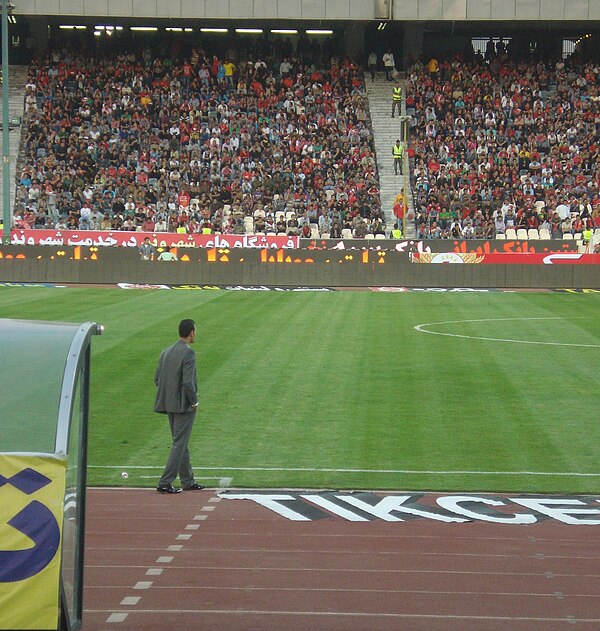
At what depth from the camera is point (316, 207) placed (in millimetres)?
54219

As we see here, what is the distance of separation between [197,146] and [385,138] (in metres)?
9.66

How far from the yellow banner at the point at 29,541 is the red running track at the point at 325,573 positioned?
74.8 inches

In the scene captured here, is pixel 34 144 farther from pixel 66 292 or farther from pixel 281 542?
pixel 281 542

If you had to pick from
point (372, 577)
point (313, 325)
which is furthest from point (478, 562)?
point (313, 325)

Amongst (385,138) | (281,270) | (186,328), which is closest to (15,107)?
(385,138)

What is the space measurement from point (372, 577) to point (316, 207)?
45580 mm

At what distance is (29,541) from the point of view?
5914mm

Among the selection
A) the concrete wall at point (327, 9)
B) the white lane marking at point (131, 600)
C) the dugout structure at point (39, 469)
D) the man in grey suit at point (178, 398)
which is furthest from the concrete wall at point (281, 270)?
the dugout structure at point (39, 469)

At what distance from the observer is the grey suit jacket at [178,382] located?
12.5 metres

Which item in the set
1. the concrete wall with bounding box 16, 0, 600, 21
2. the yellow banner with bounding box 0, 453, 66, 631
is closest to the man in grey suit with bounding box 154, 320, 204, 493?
the yellow banner with bounding box 0, 453, 66, 631

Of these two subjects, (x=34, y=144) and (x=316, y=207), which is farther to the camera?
(x=34, y=144)

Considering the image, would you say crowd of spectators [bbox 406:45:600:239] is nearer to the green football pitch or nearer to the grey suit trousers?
the green football pitch

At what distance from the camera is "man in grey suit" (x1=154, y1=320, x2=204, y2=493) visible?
492 inches

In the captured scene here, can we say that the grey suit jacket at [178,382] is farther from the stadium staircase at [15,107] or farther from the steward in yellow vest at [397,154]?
the stadium staircase at [15,107]
